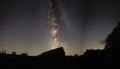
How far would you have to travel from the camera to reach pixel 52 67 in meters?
16.8

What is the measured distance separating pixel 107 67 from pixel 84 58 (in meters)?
2.16

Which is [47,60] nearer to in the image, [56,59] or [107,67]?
[56,59]

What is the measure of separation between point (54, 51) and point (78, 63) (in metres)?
3.34

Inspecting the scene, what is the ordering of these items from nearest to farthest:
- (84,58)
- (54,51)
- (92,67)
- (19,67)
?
(19,67) → (92,67) → (84,58) → (54,51)

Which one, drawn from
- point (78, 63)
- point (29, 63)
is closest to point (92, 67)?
point (78, 63)

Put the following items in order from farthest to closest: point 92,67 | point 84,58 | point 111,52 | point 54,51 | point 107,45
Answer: point 107,45
point 111,52
point 54,51
point 84,58
point 92,67

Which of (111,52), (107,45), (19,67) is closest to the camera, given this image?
(19,67)

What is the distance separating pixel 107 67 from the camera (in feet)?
58.2

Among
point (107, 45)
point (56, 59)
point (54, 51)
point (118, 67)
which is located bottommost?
point (118, 67)

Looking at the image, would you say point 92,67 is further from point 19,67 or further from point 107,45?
point 107,45

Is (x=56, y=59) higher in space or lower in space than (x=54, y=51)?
lower

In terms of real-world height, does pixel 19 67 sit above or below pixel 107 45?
below

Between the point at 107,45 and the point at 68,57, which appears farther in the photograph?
the point at 107,45

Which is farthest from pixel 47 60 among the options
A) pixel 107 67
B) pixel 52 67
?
pixel 107 67
